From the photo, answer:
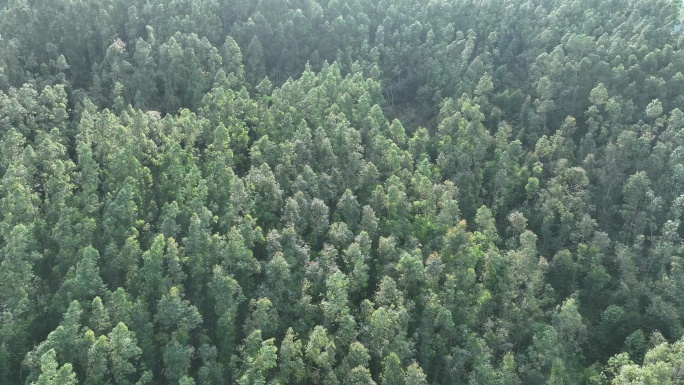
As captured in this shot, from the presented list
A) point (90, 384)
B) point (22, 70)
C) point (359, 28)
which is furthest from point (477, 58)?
point (90, 384)

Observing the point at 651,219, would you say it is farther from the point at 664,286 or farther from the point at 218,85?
the point at 218,85

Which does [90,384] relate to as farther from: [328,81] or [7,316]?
[328,81]

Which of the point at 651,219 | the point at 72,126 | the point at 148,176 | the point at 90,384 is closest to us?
the point at 90,384

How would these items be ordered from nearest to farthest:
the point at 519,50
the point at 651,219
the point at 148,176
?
the point at 148,176 → the point at 651,219 → the point at 519,50

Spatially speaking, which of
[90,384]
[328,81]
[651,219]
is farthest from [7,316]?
[651,219]

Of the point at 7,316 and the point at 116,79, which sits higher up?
the point at 116,79

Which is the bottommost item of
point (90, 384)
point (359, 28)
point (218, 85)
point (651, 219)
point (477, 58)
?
point (90, 384)

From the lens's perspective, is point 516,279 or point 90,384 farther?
point 516,279
